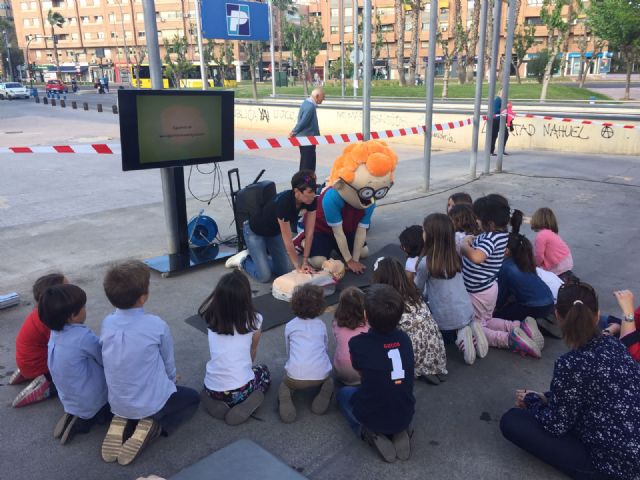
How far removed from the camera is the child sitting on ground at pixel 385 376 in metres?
3.12

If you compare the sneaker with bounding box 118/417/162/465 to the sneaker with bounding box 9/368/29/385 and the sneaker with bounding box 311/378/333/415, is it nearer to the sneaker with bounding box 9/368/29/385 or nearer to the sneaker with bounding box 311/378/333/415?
the sneaker with bounding box 311/378/333/415

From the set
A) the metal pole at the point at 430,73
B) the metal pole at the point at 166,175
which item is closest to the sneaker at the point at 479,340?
the metal pole at the point at 166,175

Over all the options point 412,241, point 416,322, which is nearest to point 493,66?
point 412,241

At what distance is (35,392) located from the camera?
3.85 m

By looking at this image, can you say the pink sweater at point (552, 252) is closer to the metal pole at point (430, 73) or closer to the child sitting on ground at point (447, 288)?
the child sitting on ground at point (447, 288)

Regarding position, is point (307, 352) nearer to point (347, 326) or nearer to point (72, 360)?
point (347, 326)

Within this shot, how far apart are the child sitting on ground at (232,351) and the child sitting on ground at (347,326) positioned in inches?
23.7

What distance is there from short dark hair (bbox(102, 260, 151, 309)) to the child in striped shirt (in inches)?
106

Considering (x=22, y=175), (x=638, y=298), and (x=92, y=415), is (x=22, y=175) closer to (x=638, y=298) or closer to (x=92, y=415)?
(x=92, y=415)

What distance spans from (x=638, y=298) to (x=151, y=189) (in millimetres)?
9075

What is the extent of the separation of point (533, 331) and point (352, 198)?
2394 millimetres

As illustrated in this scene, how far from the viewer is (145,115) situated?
5.67m

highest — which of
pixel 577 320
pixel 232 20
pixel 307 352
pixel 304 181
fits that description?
pixel 232 20

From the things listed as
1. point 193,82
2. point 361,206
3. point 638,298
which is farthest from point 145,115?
point 193,82
